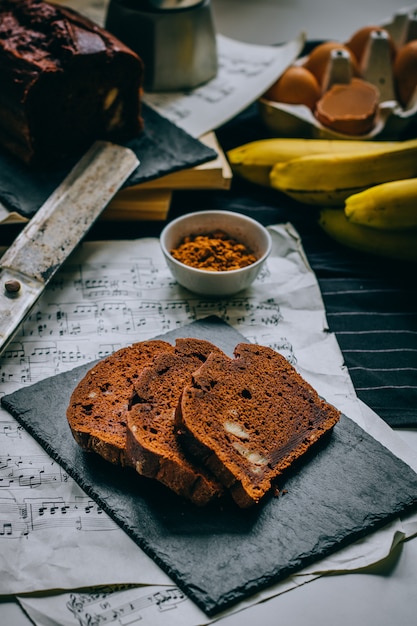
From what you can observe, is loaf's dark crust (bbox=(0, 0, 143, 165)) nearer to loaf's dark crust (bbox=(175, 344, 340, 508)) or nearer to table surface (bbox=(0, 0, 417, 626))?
loaf's dark crust (bbox=(175, 344, 340, 508))

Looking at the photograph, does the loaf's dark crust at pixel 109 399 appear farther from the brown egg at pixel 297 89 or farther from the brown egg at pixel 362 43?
the brown egg at pixel 362 43

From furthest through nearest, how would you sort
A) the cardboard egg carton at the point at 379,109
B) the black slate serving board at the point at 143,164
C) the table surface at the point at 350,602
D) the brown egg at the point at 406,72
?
the brown egg at the point at 406,72 < the cardboard egg carton at the point at 379,109 < the black slate serving board at the point at 143,164 < the table surface at the point at 350,602

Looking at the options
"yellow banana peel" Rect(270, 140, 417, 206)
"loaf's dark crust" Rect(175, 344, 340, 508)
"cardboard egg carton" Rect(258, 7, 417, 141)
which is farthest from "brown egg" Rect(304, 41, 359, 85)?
"loaf's dark crust" Rect(175, 344, 340, 508)

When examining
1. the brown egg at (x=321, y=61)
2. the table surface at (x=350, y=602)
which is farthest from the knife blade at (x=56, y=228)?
the brown egg at (x=321, y=61)

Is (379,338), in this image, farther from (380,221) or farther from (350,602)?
(350,602)

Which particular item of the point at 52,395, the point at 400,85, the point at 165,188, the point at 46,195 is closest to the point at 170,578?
the point at 52,395
